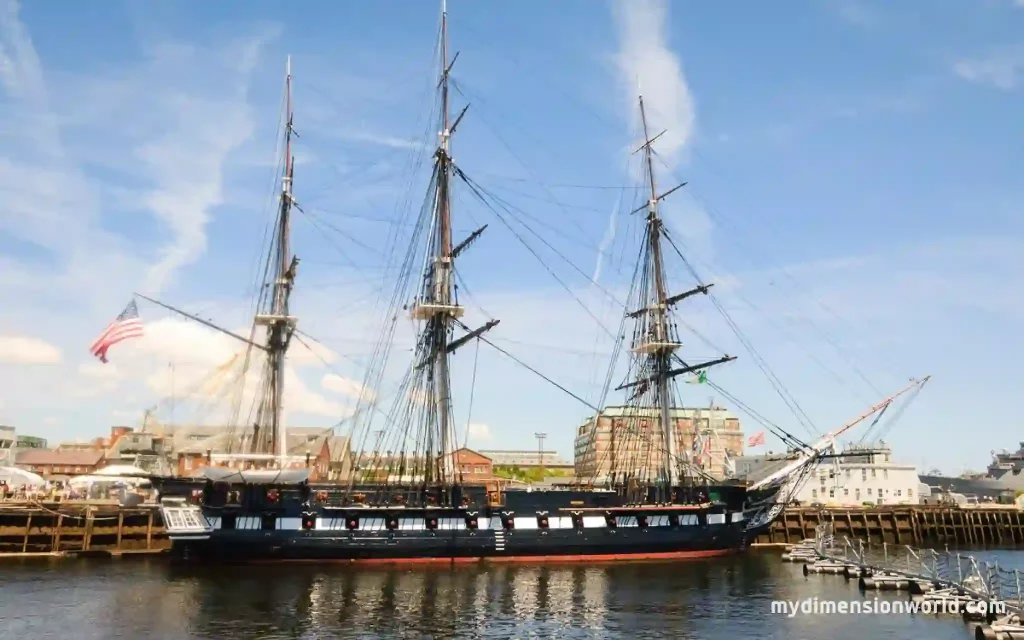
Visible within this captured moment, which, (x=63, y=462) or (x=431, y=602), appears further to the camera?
(x=63, y=462)

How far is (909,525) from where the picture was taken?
6506 cm

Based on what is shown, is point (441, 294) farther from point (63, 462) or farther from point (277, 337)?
point (63, 462)

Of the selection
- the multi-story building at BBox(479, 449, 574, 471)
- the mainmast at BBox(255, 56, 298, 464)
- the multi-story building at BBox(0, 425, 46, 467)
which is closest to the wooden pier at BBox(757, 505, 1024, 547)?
the mainmast at BBox(255, 56, 298, 464)

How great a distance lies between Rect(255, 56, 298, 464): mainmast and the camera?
54.4m

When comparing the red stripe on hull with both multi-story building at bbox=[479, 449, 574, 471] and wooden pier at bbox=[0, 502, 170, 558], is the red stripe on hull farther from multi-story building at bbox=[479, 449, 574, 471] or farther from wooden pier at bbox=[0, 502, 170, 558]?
multi-story building at bbox=[479, 449, 574, 471]

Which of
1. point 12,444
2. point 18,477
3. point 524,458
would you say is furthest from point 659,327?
point 524,458

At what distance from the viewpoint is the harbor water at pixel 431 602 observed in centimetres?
2664

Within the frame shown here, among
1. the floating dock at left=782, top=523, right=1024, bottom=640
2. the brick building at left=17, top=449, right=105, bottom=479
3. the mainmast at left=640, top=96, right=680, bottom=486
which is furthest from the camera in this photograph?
the brick building at left=17, top=449, right=105, bottom=479

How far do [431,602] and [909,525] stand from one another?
159 ft

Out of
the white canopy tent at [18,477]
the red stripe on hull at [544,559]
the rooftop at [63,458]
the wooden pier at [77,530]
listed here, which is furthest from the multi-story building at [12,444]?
the red stripe on hull at [544,559]

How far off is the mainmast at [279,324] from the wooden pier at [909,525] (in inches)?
1423

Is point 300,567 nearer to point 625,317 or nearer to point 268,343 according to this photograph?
point 268,343

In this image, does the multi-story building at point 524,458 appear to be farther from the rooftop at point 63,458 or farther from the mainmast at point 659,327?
the mainmast at point 659,327

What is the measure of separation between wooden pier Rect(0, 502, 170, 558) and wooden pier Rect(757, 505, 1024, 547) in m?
42.3
